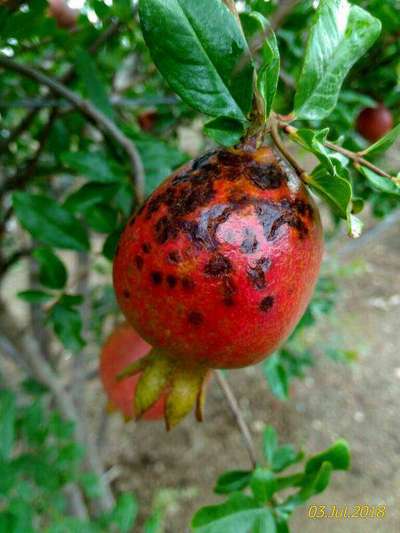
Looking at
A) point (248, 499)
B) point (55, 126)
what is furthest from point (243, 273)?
point (55, 126)

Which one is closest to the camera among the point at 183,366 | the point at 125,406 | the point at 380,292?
A: the point at 183,366

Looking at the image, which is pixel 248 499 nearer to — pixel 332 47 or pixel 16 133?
pixel 332 47

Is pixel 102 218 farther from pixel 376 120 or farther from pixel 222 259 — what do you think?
pixel 376 120

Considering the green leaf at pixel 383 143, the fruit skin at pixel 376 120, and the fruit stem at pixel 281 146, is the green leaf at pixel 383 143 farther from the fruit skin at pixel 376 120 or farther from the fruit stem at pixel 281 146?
the fruit skin at pixel 376 120

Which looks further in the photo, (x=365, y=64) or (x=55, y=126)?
(x=55, y=126)
